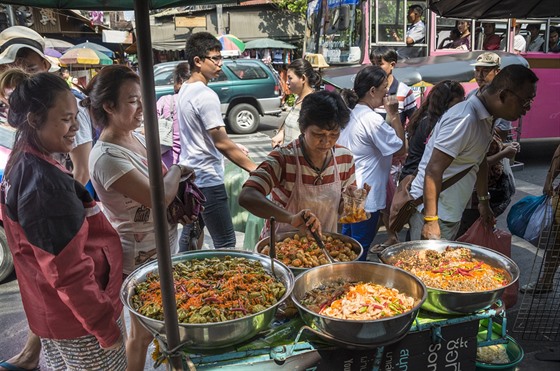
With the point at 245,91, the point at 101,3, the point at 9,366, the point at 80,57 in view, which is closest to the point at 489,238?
the point at 101,3

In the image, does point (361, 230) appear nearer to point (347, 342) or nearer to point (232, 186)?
point (232, 186)

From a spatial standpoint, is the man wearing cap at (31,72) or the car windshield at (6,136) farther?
the car windshield at (6,136)

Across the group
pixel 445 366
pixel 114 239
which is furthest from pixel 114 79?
pixel 445 366

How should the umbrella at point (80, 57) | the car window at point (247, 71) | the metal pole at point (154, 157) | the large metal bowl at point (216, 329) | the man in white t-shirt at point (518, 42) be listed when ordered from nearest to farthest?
1. the metal pole at point (154, 157)
2. the large metal bowl at point (216, 329)
3. the man in white t-shirt at point (518, 42)
4. the car window at point (247, 71)
5. the umbrella at point (80, 57)

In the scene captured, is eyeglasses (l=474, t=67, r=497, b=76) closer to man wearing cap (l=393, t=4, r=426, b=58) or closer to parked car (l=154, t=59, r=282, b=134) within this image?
man wearing cap (l=393, t=4, r=426, b=58)

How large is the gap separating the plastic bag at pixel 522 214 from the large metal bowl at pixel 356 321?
261cm

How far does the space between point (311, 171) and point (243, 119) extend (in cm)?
1152

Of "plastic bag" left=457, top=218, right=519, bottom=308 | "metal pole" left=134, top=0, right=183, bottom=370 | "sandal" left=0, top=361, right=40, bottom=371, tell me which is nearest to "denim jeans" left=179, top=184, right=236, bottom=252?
"sandal" left=0, top=361, right=40, bottom=371

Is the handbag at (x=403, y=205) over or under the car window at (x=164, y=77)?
under

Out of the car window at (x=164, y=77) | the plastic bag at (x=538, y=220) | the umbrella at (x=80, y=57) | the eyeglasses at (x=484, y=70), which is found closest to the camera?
the plastic bag at (x=538, y=220)

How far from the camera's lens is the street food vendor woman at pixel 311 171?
2805 mm

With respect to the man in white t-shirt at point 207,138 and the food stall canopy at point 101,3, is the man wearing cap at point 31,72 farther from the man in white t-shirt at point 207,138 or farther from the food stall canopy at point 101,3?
the man in white t-shirt at point 207,138

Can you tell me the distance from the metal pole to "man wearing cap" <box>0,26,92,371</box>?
6.77 ft

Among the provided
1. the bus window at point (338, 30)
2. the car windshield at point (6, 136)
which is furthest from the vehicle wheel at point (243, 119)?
the car windshield at point (6, 136)
